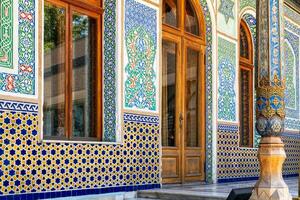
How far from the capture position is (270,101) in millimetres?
3699

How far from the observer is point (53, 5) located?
16.7 ft

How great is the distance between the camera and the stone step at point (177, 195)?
5330 mm

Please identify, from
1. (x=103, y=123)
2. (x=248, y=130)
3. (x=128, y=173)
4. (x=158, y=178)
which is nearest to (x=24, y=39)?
(x=103, y=123)

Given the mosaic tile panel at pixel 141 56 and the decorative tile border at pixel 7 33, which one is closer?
the decorative tile border at pixel 7 33

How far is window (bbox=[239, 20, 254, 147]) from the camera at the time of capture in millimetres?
8469

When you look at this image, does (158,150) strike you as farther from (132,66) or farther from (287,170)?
(287,170)

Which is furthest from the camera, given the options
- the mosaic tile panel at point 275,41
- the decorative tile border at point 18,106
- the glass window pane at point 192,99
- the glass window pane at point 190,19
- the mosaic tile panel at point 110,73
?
the glass window pane at point 190,19

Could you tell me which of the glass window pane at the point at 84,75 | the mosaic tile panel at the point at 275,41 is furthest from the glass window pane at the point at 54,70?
the mosaic tile panel at the point at 275,41

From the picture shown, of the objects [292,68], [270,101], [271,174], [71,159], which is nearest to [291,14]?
[292,68]

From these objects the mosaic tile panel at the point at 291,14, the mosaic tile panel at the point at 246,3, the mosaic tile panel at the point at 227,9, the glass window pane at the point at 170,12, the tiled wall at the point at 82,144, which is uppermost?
the mosaic tile panel at the point at 291,14

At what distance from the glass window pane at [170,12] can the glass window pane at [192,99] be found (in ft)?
1.57

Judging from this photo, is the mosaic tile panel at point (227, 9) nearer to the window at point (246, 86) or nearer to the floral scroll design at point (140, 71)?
the window at point (246, 86)

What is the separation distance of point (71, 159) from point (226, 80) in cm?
349

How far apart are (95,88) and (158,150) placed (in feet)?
Result: 3.64
